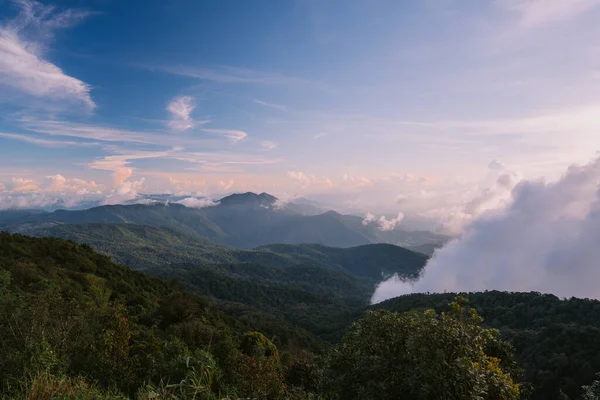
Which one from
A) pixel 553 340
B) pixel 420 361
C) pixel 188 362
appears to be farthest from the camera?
pixel 553 340

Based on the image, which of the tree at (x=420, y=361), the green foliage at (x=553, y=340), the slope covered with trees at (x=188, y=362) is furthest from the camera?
the green foliage at (x=553, y=340)

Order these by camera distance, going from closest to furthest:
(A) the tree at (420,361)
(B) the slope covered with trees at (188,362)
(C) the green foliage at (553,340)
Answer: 1. (B) the slope covered with trees at (188,362)
2. (A) the tree at (420,361)
3. (C) the green foliage at (553,340)

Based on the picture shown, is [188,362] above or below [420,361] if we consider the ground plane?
below

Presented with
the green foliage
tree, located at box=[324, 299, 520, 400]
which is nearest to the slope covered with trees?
tree, located at box=[324, 299, 520, 400]

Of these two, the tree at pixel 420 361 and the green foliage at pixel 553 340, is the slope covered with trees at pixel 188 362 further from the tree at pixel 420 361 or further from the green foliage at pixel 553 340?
the green foliage at pixel 553 340

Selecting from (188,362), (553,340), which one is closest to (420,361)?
(188,362)

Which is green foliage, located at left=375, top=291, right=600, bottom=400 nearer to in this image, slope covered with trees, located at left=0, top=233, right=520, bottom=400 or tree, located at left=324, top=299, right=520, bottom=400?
tree, located at left=324, top=299, right=520, bottom=400

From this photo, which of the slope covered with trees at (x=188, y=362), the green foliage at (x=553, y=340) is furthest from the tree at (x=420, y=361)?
the green foliage at (x=553, y=340)

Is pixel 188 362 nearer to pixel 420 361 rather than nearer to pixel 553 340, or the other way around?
pixel 420 361

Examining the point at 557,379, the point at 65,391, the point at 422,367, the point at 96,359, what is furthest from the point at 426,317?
the point at 557,379
